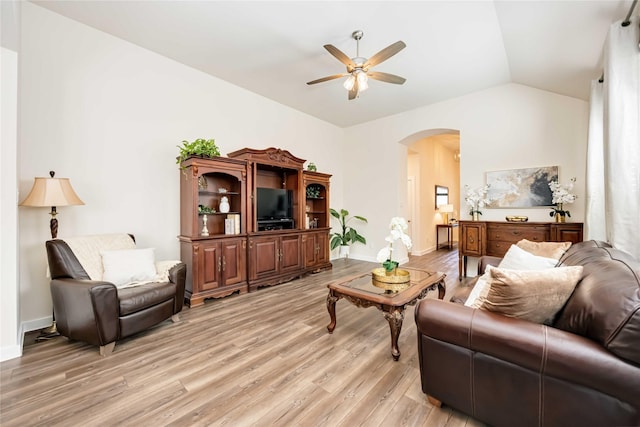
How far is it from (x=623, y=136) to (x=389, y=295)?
88.4 inches

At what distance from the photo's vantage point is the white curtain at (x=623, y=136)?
2.01 meters

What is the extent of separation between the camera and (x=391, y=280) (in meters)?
2.57

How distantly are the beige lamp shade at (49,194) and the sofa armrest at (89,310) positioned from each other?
2.50ft

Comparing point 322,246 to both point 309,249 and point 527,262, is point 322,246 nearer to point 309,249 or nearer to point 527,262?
point 309,249

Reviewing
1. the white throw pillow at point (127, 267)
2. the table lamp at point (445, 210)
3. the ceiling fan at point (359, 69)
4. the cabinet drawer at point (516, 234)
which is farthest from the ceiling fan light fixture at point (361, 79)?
the table lamp at point (445, 210)

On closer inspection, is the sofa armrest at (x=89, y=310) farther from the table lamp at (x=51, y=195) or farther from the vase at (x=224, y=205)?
the vase at (x=224, y=205)

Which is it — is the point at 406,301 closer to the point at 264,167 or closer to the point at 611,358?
the point at 611,358

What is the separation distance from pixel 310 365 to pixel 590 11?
3.89 m

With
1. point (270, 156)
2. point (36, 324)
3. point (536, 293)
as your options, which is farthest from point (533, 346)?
point (36, 324)

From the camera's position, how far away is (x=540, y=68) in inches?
141

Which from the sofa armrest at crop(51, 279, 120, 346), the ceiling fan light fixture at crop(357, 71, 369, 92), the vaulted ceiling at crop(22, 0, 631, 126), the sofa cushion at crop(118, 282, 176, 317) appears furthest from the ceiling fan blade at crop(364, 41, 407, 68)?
the sofa armrest at crop(51, 279, 120, 346)

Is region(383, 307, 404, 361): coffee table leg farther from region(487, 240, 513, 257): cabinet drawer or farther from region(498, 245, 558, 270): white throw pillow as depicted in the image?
region(487, 240, 513, 257): cabinet drawer

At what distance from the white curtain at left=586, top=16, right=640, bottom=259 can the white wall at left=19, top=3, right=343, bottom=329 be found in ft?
15.2

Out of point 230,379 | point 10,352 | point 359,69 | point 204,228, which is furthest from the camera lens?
point 204,228
